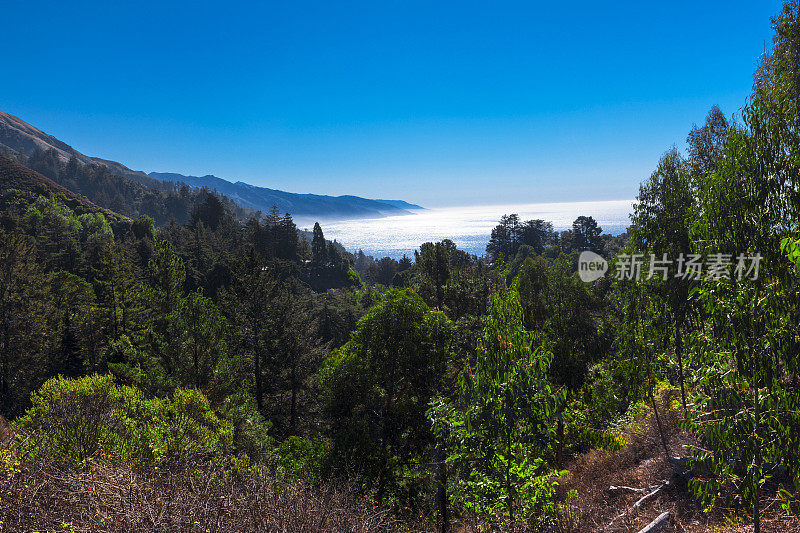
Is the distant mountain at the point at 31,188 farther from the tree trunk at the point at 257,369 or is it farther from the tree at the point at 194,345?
the tree trunk at the point at 257,369

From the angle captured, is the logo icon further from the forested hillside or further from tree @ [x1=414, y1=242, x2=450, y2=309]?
tree @ [x1=414, y1=242, x2=450, y2=309]

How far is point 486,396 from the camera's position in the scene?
687 cm

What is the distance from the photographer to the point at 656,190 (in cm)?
1288

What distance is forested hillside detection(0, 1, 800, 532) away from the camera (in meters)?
6.11

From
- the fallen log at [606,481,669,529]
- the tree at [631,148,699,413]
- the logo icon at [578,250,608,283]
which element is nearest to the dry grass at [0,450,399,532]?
the fallen log at [606,481,669,529]

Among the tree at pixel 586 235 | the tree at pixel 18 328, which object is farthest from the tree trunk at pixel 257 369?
the tree at pixel 586 235

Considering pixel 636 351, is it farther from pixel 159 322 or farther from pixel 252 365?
pixel 159 322

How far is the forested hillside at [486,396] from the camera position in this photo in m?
6.11

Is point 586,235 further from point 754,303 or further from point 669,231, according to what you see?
point 754,303

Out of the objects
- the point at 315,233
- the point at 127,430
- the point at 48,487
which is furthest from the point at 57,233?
the point at 48,487

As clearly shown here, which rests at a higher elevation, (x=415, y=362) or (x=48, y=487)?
(x=415, y=362)

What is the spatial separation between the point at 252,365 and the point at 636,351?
2492 centimetres

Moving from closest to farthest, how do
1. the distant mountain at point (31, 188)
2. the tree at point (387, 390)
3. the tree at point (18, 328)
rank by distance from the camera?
the tree at point (387, 390), the tree at point (18, 328), the distant mountain at point (31, 188)

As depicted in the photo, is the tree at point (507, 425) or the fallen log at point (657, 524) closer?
the tree at point (507, 425)
